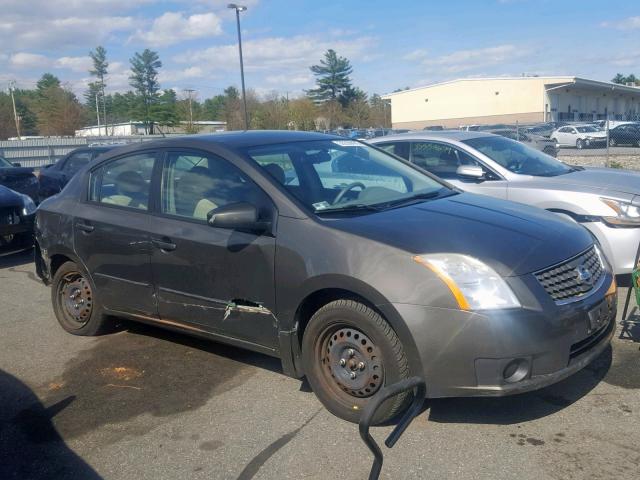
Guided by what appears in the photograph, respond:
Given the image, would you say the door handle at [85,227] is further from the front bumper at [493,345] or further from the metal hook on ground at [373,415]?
the metal hook on ground at [373,415]

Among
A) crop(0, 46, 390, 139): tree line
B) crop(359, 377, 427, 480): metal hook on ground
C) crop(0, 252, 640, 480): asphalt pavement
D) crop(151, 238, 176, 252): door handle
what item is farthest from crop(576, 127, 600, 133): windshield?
crop(359, 377, 427, 480): metal hook on ground

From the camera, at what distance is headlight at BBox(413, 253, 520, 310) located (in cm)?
334

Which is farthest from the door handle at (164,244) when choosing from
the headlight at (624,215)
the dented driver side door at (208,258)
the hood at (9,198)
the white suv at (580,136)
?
the white suv at (580,136)

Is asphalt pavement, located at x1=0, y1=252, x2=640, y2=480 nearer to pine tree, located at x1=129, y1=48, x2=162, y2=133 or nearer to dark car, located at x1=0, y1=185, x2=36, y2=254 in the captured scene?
dark car, located at x1=0, y1=185, x2=36, y2=254

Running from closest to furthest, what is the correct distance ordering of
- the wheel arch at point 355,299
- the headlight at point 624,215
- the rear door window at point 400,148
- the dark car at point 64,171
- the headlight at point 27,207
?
1. the wheel arch at point 355,299
2. the headlight at point 624,215
3. the rear door window at point 400,148
4. the headlight at point 27,207
5. the dark car at point 64,171

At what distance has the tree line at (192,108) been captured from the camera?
48.4 metres

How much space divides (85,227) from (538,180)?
14.9 feet

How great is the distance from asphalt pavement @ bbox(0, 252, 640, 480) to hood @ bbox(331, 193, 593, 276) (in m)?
0.93

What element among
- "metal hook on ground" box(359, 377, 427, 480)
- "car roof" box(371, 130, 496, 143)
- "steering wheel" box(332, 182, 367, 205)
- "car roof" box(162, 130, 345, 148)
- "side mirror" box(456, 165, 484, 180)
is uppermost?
"car roof" box(162, 130, 345, 148)

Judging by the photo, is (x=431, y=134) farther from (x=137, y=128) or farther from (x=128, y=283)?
(x=137, y=128)

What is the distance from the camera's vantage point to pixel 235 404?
416 cm

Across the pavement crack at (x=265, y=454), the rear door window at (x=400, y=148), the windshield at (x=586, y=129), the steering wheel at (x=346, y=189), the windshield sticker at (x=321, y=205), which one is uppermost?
the rear door window at (x=400, y=148)

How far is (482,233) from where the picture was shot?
12.2 ft

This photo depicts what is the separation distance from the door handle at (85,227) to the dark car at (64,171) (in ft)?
31.2
